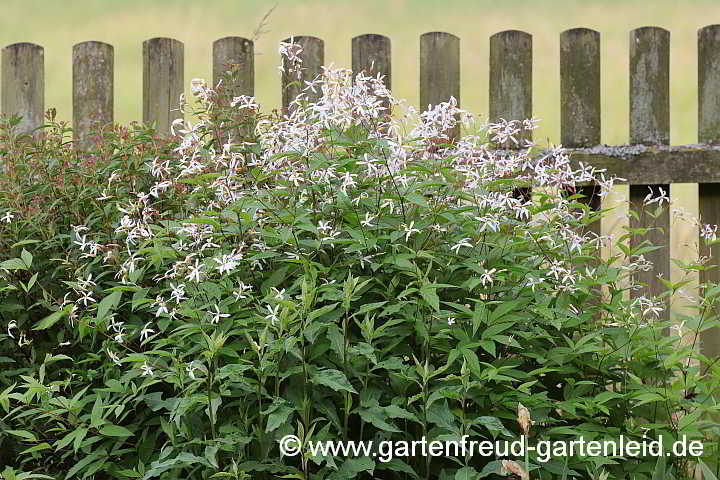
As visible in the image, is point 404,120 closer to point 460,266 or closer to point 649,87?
point 460,266

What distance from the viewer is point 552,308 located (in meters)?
2.27

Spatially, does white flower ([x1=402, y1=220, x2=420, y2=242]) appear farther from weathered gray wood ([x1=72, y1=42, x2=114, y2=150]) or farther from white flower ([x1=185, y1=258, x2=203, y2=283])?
weathered gray wood ([x1=72, y1=42, x2=114, y2=150])

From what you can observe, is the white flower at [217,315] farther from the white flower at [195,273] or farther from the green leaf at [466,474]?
the green leaf at [466,474]

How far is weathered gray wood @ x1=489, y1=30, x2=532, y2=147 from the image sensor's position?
15.2ft

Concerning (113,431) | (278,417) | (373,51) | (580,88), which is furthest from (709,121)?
(113,431)

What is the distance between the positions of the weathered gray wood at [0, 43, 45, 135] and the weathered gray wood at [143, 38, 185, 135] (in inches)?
25.1

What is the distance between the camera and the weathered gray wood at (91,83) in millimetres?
4789

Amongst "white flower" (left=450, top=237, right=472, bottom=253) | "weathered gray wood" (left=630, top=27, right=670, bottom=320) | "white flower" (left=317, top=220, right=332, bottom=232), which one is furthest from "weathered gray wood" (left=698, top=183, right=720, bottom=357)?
"white flower" (left=317, top=220, right=332, bottom=232)

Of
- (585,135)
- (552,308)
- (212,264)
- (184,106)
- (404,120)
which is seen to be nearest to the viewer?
(212,264)

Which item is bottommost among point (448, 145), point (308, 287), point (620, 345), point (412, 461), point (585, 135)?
point (412, 461)

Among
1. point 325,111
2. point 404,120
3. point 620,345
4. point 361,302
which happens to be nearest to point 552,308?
point 620,345

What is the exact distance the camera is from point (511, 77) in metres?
4.66

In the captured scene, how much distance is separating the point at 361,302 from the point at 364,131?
1.61 ft

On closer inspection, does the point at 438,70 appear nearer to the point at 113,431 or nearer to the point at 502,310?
the point at 502,310
